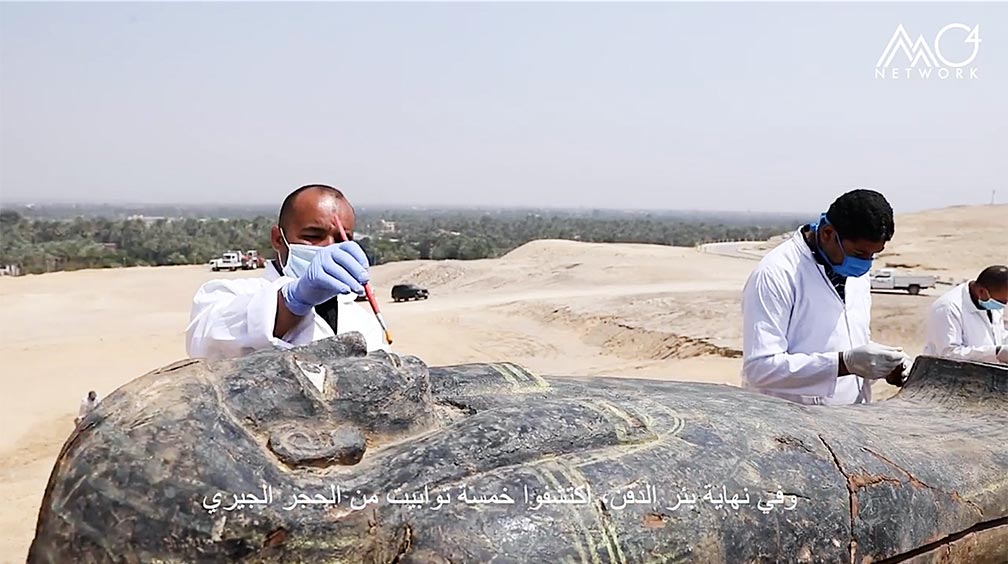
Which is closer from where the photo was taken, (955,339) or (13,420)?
(955,339)

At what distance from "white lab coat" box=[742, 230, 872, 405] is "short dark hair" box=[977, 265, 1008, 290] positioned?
2.32 m

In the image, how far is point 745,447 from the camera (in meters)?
2.31

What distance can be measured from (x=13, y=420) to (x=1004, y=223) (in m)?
28.5

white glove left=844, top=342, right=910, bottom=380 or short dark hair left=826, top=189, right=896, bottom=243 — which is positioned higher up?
short dark hair left=826, top=189, right=896, bottom=243

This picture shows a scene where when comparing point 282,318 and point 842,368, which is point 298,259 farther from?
point 842,368

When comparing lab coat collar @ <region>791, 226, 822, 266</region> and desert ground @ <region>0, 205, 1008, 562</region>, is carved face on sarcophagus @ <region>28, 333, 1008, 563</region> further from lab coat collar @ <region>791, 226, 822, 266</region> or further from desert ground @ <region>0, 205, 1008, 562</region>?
desert ground @ <region>0, 205, 1008, 562</region>

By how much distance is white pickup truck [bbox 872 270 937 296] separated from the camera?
17.1m

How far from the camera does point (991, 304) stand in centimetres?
526

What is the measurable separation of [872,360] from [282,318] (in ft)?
7.14

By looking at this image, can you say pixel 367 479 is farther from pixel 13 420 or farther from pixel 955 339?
pixel 13 420

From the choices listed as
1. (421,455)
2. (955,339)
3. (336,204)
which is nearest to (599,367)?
(955,339)

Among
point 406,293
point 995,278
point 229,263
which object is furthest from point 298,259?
point 229,263

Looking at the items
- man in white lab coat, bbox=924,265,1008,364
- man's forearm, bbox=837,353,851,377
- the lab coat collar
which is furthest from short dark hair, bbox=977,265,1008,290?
man's forearm, bbox=837,353,851,377

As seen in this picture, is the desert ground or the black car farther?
the black car
